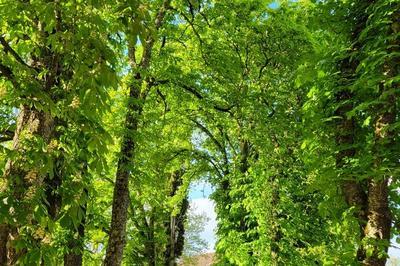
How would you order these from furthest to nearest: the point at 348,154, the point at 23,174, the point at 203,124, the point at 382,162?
the point at 203,124, the point at 348,154, the point at 382,162, the point at 23,174

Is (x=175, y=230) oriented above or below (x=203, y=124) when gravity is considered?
below

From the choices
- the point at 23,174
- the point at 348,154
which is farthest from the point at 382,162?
the point at 23,174

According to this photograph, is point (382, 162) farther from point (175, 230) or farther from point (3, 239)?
point (175, 230)

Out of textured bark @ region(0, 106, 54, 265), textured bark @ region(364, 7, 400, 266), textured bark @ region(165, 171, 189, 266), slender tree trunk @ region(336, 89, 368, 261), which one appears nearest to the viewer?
textured bark @ region(0, 106, 54, 265)

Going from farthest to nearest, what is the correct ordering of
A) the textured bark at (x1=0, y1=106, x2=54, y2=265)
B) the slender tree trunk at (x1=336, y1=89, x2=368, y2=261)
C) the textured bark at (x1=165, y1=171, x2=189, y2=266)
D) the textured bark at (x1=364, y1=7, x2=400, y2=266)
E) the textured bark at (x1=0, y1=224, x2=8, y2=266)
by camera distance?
the textured bark at (x1=165, y1=171, x2=189, y2=266), the slender tree trunk at (x1=336, y1=89, x2=368, y2=261), the textured bark at (x1=364, y1=7, x2=400, y2=266), the textured bark at (x1=0, y1=224, x2=8, y2=266), the textured bark at (x1=0, y1=106, x2=54, y2=265)

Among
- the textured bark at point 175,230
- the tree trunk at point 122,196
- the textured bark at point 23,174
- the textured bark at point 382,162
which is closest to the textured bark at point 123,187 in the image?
the tree trunk at point 122,196

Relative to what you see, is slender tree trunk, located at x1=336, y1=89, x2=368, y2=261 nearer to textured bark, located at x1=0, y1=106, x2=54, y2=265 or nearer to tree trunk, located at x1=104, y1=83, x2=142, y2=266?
textured bark, located at x1=0, y1=106, x2=54, y2=265

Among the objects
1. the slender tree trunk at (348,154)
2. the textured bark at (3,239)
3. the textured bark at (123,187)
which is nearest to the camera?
the textured bark at (3,239)

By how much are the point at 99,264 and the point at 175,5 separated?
14.2 metres

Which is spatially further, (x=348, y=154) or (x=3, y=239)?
(x=348, y=154)

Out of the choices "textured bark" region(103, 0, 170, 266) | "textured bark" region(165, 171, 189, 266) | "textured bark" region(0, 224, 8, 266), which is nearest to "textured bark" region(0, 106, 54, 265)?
"textured bark" region(0, 224, 8, 266)

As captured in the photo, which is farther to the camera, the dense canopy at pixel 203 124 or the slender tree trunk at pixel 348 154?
the slender tree trunk at pixel 348 154

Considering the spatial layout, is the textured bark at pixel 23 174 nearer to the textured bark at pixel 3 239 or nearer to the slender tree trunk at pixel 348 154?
the textured bark at pixel 3 239

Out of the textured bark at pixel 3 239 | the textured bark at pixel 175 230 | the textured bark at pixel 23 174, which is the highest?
the textured bark at pixel 175 230
